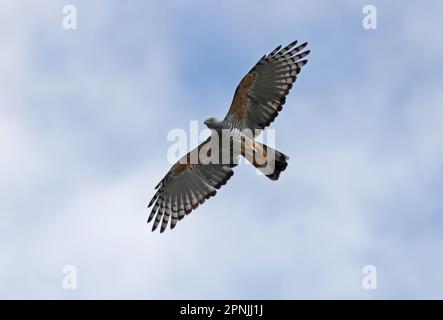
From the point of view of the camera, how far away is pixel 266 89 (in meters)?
15.0

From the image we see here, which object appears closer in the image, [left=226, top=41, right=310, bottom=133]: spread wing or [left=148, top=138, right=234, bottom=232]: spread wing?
[left=226, top=41, right=310, bottom=133]: spread wing

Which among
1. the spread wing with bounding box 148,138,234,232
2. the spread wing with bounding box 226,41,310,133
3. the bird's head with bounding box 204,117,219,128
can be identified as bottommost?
the spread wing with bounding box 148,138,234,232

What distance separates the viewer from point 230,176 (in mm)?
15734

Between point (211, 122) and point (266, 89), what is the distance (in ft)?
3.43

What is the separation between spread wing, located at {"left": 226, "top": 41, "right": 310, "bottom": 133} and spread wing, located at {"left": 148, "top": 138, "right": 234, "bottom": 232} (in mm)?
993

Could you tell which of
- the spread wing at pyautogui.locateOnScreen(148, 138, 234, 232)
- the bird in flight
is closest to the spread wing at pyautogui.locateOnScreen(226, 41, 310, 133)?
the bird in flight

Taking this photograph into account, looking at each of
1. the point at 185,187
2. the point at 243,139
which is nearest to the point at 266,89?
the point at 243,139

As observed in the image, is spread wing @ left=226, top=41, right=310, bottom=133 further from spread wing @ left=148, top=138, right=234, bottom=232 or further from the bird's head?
spread wing @ left=148, top=138, right=234, bottom=232

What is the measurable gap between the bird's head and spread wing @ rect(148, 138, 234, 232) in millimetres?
998

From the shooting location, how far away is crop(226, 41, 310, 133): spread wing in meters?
14.8

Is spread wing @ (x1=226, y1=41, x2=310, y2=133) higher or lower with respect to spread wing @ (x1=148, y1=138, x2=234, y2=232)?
higher

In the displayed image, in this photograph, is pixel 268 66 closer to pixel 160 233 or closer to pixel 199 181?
pixel 199 181

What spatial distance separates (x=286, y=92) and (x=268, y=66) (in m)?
0.51
